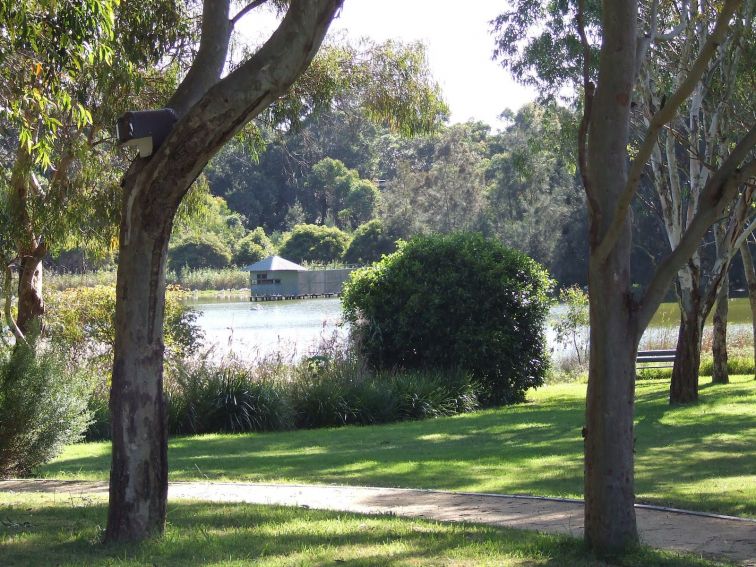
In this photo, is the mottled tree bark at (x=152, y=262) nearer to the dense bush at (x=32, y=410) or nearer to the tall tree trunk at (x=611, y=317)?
the tall tree trunk at (x=611, y=317)

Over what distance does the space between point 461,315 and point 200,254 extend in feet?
143

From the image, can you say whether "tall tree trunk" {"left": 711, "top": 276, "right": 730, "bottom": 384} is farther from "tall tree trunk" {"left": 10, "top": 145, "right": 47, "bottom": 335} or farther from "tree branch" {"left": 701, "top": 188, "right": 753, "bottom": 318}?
"tall tree trunk" {"left": 10, "top": 145, "right": 47, "bottom": 335}

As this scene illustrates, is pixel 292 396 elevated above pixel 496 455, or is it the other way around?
pixel 292 396

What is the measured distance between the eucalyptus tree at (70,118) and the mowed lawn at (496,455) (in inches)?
120

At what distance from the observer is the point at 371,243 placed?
52906 millimetres

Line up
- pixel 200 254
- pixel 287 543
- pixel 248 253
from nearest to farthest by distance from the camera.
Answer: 1. pixel 287 543
2. pixel 200 254
3. pixel 248 253

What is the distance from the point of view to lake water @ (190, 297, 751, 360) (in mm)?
19719

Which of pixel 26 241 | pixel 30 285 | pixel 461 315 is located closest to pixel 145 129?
pixel 26 241

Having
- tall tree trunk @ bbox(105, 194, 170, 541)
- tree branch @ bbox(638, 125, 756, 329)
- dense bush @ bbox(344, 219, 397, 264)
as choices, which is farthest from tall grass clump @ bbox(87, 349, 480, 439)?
dense bush @ bbox(344, 219, 397, 264)

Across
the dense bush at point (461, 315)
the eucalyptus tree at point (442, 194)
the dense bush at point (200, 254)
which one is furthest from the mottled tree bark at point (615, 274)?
the dense bush at point (200, 254)

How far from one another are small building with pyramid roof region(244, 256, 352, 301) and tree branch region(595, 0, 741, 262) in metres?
49.5

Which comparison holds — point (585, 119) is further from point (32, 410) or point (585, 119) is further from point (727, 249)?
point (727, 249)

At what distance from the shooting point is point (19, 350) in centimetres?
1040

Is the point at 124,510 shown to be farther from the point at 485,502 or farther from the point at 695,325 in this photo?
the point at 695,325
